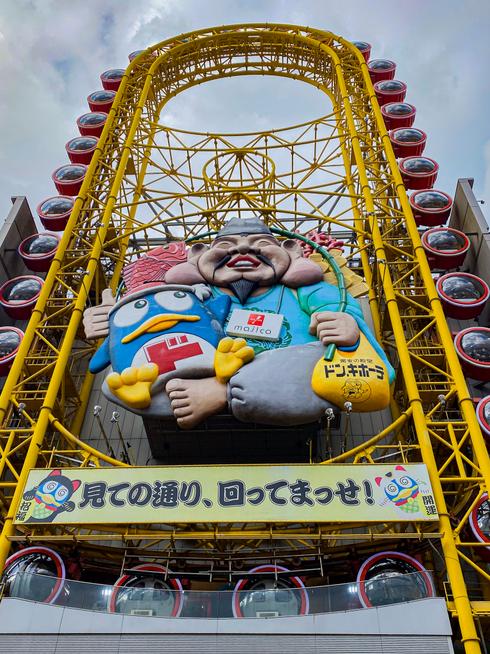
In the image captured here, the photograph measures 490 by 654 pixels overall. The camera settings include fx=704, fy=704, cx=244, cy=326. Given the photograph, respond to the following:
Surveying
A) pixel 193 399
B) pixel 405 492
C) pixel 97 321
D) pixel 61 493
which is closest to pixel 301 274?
pixel 193 399

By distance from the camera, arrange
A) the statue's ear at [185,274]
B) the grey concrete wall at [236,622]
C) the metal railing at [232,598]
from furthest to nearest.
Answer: the statue's ear at [185,274] < the metal railing at [232,598] < the grey concrete wall at [236,622]

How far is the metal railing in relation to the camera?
42.5 feet

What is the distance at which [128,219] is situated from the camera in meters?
23.9

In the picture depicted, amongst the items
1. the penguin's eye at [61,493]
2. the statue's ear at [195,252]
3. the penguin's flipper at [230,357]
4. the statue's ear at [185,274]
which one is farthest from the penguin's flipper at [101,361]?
the statue's ear at [195,252]

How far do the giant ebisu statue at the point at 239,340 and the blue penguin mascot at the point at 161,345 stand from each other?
26 millimetres

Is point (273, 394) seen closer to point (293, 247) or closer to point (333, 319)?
point (333, 319)

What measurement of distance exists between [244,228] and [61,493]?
9.59 metres

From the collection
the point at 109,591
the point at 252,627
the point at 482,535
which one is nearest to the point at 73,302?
the point at 109,591

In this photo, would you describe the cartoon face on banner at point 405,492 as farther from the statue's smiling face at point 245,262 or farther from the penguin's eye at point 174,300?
the statue's smiling face at point 245,262

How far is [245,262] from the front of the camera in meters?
19.3

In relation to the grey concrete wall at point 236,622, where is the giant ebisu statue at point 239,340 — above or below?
above

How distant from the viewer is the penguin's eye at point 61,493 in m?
14.2

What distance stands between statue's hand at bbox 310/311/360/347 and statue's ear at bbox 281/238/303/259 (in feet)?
10.3

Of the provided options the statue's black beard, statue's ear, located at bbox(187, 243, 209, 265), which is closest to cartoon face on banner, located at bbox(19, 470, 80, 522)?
the statue's black beard
